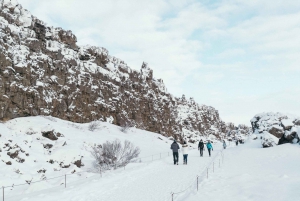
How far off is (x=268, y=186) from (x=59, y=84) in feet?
104

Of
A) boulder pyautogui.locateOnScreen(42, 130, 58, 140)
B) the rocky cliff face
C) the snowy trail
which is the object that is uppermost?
the rocky cliff face

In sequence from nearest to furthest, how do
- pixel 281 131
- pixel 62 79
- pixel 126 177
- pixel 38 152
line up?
pixel 126 177 < pixel 38 152 < pixel 281 131 < pixel 62 79

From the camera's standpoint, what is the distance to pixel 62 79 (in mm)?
35469

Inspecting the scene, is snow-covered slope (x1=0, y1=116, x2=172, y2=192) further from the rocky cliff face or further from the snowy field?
the rocky cliff face

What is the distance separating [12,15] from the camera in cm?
3084

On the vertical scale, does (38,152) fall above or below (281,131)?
below

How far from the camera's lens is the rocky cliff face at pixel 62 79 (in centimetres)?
2869

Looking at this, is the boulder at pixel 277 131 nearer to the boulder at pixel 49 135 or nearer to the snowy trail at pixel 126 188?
the snowy trail at pixel 126 188

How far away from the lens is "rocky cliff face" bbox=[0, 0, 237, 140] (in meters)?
28.7

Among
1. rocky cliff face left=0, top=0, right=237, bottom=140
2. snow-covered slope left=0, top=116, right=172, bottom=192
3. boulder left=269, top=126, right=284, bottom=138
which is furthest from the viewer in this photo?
boulder left=269, top=126, right=284, bottom=138

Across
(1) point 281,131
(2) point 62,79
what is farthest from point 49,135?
(1) point 281,131

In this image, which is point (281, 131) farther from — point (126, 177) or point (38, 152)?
point (38, 152)

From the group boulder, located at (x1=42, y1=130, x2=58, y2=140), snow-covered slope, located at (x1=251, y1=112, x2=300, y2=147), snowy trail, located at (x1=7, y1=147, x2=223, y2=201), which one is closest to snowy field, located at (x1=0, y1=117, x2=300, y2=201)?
snowy trail, located at (x1=7, y1=147, x2=223, y2=201)

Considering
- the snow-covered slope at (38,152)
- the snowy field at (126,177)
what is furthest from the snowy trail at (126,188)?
the snow-covered slope at (38,152)
